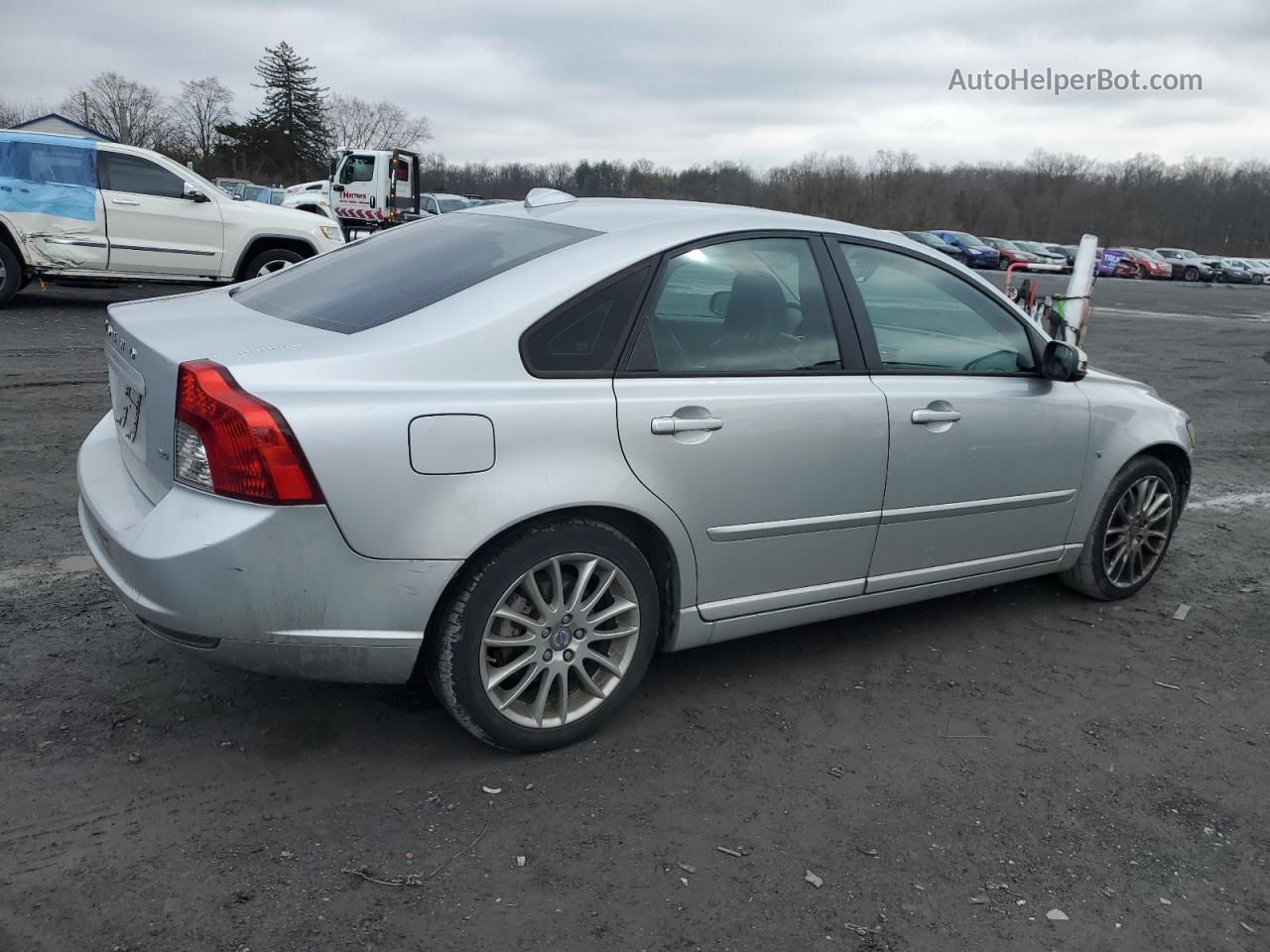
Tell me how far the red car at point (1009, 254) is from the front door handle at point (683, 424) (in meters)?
46.3

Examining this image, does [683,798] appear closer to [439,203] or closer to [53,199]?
[53,199]

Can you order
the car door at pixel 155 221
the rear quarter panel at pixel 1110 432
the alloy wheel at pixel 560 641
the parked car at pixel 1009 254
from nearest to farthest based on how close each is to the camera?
the alloy wheel at pixel 560 641
the rear quarter panel at pixel 1110 432
the car door at pixel 155 221
the parked car at pixel 1009 254

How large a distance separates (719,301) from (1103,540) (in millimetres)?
2201

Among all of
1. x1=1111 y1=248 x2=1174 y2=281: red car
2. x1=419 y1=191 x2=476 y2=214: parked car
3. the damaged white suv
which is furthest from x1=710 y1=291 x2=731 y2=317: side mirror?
x1=1111 y1=248 x2=1174 y2=281: red car

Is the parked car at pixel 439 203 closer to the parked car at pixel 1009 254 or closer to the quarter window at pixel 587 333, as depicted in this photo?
the parked car at pixel 1009 254

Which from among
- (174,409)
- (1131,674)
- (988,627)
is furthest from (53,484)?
(1131,674)

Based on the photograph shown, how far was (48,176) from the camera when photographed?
36.6ft

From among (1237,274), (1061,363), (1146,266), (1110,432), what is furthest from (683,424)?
(1237,274)

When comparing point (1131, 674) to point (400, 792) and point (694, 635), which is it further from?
point (400, 792)

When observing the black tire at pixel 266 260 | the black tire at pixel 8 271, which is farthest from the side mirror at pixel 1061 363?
the black tire at pixel 8 271

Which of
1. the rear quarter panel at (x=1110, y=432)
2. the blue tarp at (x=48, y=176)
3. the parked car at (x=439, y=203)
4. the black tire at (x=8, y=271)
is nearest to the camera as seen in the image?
the rear quarter panel at (x=1110, y=432)

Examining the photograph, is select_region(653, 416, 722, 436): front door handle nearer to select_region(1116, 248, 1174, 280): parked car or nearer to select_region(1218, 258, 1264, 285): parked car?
select_region(1116, 248, 1174, 280): parked car

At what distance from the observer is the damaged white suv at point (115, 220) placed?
11.1 metres

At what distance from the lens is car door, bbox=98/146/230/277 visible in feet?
37.5
